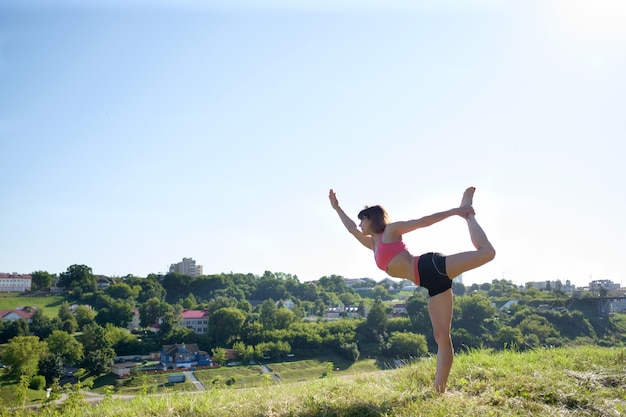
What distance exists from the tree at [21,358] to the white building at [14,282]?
2830 inches

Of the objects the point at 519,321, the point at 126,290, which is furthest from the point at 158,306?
the point at 519,321

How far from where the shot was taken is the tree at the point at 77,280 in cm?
8956

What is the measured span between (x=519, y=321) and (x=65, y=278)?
85.3 m

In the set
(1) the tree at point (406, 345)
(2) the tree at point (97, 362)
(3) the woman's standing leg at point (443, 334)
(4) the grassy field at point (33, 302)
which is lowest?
(1) the tree at point (406, 345)

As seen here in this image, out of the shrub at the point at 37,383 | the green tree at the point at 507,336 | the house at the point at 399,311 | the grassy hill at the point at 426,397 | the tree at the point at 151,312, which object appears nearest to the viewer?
the grassy hill at the point at 426,397

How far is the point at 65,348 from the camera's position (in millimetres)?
51219

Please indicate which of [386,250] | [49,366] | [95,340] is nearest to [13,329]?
[95,340]

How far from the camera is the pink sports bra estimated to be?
14.1ft

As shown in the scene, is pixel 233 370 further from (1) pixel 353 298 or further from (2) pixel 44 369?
(1) pixel 353 298

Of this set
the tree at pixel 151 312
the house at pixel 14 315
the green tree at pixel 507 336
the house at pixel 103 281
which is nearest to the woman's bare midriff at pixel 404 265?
the green tree at pixel 507 336

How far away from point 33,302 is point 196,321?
32.8 metres

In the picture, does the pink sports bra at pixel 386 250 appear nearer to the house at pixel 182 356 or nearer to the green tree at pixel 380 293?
the house at pixel 182 356

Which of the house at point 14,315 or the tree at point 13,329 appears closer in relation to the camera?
the tree at point 13,329

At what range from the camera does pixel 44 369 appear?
150 ft
